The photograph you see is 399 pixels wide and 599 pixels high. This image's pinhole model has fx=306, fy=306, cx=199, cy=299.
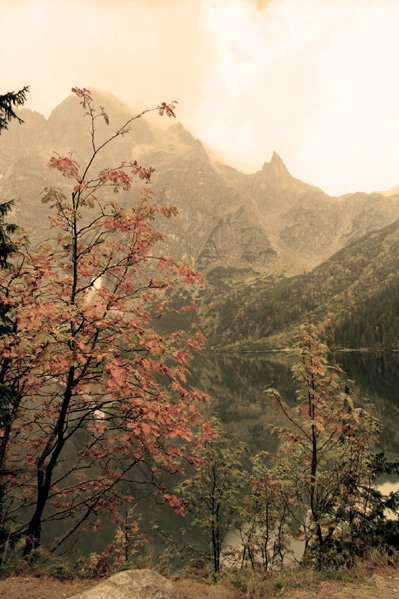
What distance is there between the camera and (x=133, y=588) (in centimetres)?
497

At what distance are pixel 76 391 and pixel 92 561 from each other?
5727mm

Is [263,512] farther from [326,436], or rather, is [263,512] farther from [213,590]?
[213,590]

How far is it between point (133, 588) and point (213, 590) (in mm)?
2565

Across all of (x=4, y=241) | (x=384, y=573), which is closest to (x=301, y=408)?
(x=384, y=573)

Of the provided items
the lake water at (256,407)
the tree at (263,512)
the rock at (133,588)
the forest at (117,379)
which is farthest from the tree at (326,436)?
the rock at (133,588)

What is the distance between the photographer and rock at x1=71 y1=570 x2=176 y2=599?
475 centimetres

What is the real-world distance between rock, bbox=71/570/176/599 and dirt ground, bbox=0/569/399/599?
68 cm

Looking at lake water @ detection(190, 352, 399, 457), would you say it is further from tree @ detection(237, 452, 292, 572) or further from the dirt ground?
the dirt ground

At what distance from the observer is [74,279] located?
7.03 m

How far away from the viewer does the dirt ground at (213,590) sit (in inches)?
232

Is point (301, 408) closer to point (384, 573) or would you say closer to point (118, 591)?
point (384, 573)

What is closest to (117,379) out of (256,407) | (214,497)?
(214,497)

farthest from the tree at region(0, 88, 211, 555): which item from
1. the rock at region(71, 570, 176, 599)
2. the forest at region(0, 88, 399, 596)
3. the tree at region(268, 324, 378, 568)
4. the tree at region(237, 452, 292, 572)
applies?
the tree at region(237, 452, 292, 572)

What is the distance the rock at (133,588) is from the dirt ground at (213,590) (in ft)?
2.25
